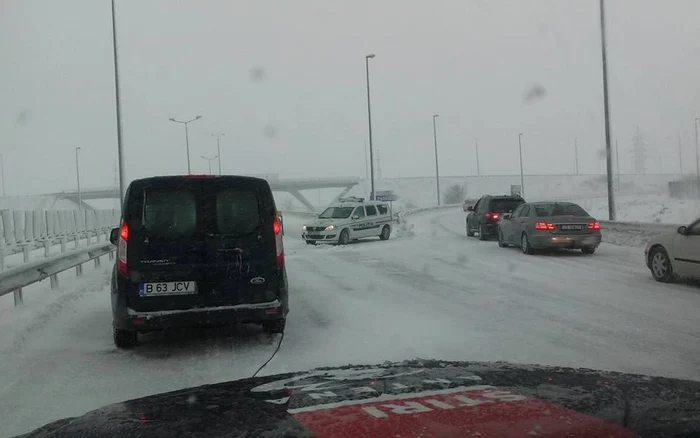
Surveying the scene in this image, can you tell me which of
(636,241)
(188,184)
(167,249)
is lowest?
(636,241)

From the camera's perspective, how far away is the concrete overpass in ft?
213

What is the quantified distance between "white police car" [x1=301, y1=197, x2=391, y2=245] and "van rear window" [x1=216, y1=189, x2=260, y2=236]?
17.4 m

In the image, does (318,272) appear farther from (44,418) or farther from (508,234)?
(44,418)

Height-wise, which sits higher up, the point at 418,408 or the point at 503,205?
the point at 503,205

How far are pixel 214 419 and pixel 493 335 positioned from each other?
187 inches

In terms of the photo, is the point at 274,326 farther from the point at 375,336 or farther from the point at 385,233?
the point at 385,233

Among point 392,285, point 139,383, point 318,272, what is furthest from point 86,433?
point 318,272

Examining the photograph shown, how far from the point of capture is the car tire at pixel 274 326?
277 inches

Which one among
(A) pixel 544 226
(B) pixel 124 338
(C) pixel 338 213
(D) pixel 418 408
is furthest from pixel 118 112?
(D) pixel 418 408

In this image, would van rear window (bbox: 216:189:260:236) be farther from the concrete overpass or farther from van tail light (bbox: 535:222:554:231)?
the concrete overpass

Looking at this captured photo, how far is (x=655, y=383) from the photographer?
346cm

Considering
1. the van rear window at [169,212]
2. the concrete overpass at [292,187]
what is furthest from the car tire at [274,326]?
the concrete overpass at [292,187]

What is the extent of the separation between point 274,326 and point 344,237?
1745 cm

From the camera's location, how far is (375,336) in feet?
23.5
